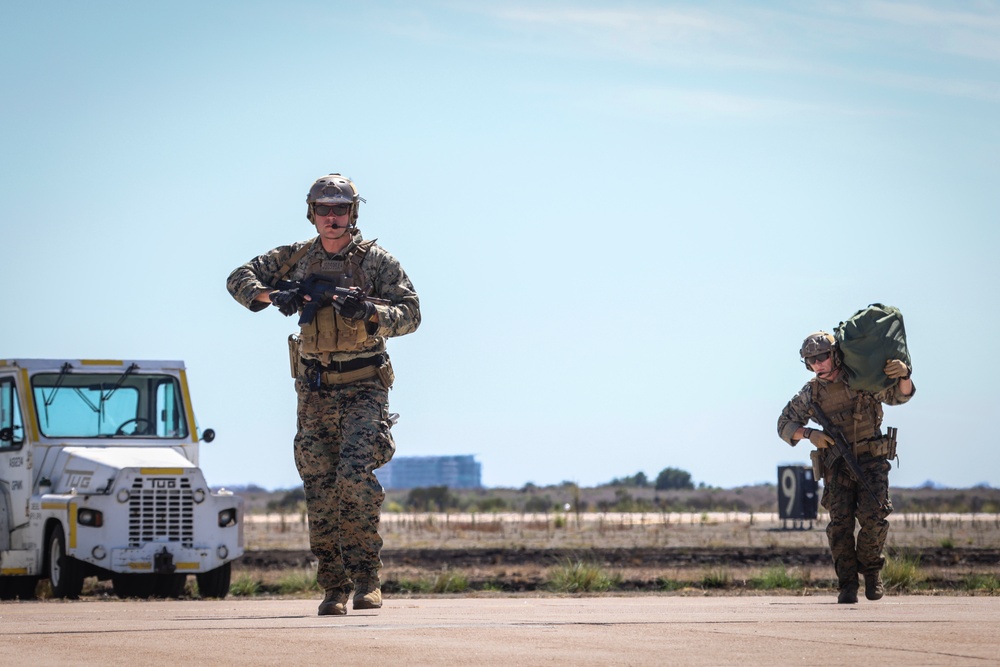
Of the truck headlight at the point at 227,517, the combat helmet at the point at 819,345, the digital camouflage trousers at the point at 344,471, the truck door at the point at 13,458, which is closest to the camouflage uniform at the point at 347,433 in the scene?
the digital camouflage trousers at the point at 344,471

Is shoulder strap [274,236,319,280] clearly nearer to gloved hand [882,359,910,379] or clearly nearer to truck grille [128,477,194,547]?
gloved hand [882,359,910,379]

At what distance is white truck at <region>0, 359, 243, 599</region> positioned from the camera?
14852mm

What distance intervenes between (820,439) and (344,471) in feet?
11.0

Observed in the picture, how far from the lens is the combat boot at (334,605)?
921 cm

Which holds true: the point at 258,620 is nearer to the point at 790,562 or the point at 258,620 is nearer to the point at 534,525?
the point at 790,562

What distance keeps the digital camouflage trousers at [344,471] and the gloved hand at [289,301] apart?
52 cm

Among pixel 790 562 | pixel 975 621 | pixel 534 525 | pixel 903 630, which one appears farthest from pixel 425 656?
pixel 534 525

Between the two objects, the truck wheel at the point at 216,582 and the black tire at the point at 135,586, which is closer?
the truck wheel at the point at 216,582

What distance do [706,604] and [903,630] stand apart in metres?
3.09

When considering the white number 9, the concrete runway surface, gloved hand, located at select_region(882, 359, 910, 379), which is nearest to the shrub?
the concrete runway surface

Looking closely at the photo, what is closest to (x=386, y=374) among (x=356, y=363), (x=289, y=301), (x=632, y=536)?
(x=356, y=363)

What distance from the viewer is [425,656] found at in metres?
6.44

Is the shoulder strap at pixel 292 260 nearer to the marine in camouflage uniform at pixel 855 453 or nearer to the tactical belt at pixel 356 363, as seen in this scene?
the tactical belt at pixel 356 363

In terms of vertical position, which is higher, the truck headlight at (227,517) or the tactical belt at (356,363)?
the tactical belt at (356,363)
